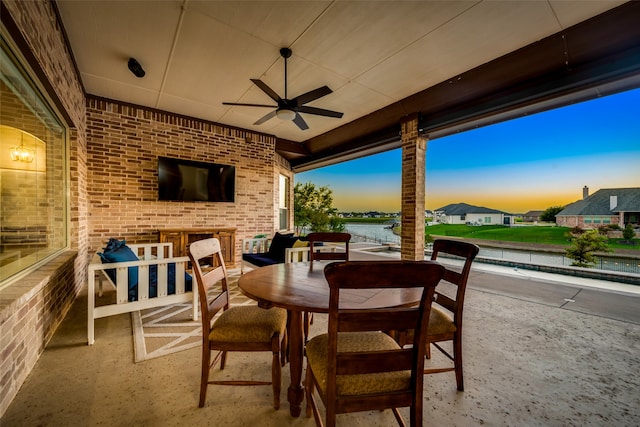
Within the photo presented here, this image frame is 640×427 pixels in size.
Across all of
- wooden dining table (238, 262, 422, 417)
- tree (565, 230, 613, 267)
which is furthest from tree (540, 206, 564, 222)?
wooden dining table (238, 262, 422, 417)

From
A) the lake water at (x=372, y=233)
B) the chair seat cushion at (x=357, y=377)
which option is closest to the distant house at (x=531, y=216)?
the lake water at (x=372, y=233)

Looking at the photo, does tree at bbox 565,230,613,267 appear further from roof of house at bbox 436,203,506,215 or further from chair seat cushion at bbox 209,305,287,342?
chair seat cushion at bbox 209,305,287,342

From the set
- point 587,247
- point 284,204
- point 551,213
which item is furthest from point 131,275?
point 587,247

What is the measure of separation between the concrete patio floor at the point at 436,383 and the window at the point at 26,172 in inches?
31.6

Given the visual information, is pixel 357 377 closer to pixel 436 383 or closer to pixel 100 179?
pixel 436 383

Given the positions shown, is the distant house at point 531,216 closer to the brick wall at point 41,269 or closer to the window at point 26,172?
the brick wall at point 41,269

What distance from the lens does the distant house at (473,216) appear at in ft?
31.8

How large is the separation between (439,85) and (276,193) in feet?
13.2

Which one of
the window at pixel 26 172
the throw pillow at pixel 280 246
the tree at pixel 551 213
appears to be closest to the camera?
the window at pixel 26 172

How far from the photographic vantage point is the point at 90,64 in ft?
10.2

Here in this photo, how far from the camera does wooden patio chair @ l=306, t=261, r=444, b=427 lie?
841mm

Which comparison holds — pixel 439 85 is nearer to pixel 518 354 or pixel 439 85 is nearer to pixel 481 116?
pixel 481 116

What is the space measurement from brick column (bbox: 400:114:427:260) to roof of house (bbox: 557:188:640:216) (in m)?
4.85

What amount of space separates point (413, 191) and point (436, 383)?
9.50ft
